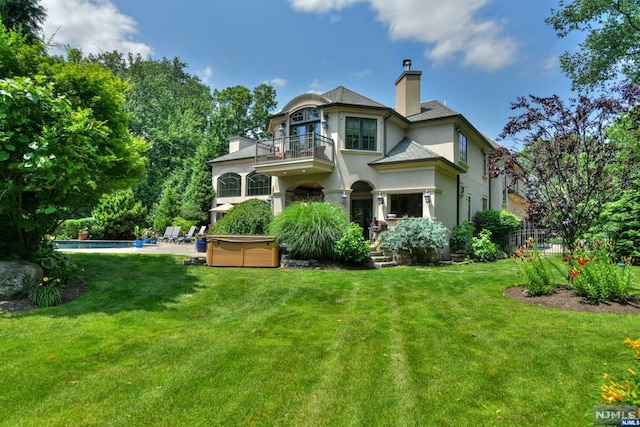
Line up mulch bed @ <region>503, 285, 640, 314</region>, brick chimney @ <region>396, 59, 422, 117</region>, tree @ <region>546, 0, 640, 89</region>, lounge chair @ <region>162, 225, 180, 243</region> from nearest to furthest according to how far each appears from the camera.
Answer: mulch bed @ <region>503, 285, 640, 314</region>
tree @ <region>546, 0, 640, 89</region>
brick chimney @ <region>396, 59, 422, 117</region>
lounge chair @ <region>162, 225, 180, 243</region>

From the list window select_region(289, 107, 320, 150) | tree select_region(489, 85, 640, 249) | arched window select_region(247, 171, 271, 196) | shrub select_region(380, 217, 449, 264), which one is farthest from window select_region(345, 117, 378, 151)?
tree select_region(489, 85, 640, 249)

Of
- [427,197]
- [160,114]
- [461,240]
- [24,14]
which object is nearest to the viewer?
[24,14]

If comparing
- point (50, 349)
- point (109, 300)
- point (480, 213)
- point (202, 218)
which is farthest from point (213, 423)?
point (202, 218)

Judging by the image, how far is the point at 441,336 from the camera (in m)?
4.46

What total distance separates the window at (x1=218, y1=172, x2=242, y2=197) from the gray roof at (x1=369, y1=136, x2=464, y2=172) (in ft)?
34.7

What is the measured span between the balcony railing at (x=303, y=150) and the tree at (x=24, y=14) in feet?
32.5

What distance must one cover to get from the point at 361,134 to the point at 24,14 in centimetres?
1430

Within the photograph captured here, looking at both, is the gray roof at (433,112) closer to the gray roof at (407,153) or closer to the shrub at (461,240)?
the gray roof at (407,153)

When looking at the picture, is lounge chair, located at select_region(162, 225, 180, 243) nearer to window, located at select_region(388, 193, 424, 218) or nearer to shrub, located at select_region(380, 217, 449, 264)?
window, located at select_region(388, 193, 424, 218)

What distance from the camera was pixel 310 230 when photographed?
1035cm

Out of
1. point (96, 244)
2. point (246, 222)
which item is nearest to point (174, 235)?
point (96, 244)

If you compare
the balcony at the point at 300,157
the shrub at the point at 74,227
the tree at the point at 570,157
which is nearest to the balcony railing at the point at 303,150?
the balcony at the point at 300,157

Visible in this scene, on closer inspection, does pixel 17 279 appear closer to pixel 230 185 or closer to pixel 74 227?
pixel 230 185

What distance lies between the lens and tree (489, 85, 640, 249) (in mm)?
6582
